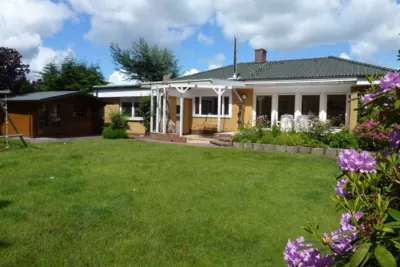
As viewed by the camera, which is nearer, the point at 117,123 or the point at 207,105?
the point at 207,105

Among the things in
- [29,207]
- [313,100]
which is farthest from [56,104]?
[29,207]

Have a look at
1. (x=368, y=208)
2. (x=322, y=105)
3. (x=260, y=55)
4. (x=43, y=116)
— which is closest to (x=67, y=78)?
(x=43, y=116)

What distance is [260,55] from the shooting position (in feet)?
80.4

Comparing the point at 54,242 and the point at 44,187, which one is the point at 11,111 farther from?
the point at 54,242

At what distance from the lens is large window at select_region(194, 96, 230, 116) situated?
20375 mm

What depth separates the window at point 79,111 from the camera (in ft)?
76.1

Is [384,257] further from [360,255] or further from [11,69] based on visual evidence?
[11,69]

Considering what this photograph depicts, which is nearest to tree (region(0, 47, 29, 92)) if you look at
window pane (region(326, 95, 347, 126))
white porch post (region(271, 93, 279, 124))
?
white porch post (region(271, 93, 279, 124))

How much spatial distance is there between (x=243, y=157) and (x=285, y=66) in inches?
479

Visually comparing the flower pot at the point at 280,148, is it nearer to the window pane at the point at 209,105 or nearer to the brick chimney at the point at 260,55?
the window pane at the point at 209,105

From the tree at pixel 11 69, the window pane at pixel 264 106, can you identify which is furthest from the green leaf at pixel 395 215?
the tree at pixel 11 69

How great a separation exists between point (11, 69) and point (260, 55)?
63.2ft

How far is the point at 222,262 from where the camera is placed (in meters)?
3.84

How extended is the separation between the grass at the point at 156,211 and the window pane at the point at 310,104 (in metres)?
8.34
